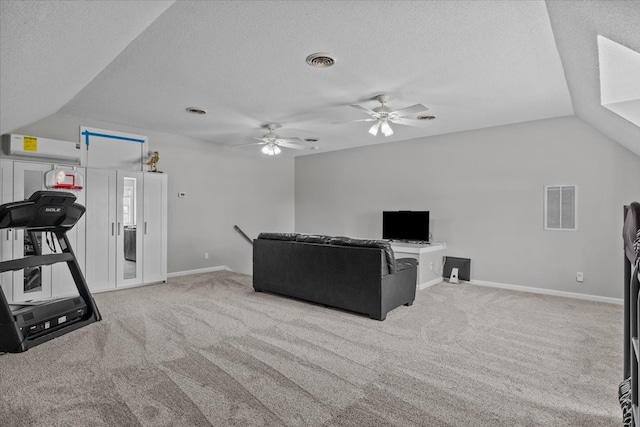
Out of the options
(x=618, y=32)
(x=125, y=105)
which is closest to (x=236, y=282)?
(x=125, y=105)

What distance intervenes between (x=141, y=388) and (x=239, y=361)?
0.70 meters

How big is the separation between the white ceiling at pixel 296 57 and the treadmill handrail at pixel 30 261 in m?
1.38

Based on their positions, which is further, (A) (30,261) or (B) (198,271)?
(B) (198,271)

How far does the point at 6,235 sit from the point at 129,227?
55.0 inches

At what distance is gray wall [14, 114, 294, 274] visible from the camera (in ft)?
20.5

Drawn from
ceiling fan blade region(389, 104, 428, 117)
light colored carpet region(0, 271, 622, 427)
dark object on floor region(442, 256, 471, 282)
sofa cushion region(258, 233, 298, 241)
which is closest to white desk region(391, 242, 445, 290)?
dark object on floor region(442, 256, 471, 282)

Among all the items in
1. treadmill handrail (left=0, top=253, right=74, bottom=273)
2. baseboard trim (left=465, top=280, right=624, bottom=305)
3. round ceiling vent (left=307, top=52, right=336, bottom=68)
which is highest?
round ceiling vent (left=307, top=52, right=336, bottom=68)

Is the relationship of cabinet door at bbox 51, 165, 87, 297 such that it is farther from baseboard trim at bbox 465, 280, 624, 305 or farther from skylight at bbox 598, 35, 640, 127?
baseboard trim at bbox 465, 280, 624, 305

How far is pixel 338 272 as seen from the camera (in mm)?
4117

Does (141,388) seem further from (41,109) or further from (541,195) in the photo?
(541,195)

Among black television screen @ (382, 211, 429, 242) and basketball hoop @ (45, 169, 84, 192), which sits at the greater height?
basketball hoop @ (45, 169, 84, 192)

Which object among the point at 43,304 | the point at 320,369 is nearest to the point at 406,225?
the point at 320,369

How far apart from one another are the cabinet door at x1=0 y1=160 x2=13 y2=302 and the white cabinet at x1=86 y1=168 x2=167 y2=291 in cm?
82

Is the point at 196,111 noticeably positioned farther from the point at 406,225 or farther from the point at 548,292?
the point at 548,292
